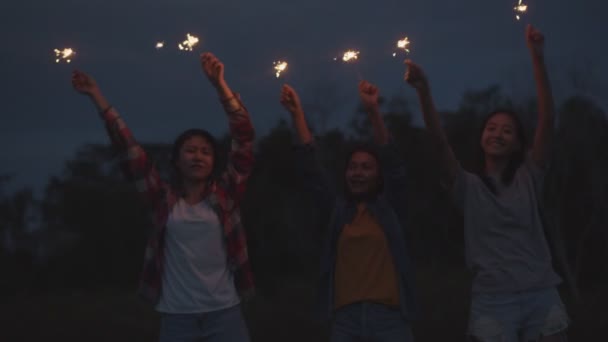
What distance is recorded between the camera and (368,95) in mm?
4180

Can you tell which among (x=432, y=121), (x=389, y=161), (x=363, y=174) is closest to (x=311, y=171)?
(x=363, y=174)

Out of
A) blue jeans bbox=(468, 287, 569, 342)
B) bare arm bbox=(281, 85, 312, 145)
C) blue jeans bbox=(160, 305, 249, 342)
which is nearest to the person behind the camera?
blue jeans bbox=(468, 287, 569, 342)

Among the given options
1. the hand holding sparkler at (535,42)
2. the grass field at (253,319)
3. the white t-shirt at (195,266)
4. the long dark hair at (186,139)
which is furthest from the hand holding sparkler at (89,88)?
the grass field at (253,319)

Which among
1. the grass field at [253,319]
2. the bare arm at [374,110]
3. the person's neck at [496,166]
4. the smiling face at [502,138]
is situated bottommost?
the grass field at [253,319]

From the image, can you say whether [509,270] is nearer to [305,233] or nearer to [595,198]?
[305,233]

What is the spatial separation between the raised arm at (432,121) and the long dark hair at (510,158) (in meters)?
0.18

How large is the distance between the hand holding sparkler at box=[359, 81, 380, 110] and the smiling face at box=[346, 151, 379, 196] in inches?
11.1

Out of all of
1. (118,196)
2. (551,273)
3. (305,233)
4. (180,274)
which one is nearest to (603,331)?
(551,273)

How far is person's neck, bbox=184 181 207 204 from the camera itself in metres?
3.96

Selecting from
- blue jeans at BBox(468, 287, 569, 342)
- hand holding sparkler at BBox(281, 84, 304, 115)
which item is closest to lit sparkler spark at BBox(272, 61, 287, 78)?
hand holding sparkler at BBox(281, 84, 304, 115)

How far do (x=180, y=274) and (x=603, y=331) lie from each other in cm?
582

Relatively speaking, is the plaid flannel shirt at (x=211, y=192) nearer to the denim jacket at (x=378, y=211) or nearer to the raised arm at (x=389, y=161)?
the denim jacket at (x=378, y=211)

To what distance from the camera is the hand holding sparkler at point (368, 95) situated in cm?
416

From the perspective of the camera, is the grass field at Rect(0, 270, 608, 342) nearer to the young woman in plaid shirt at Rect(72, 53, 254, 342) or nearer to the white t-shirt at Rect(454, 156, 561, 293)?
the young woman in plaid shirt at Rect(72, 53, 254, 342)
